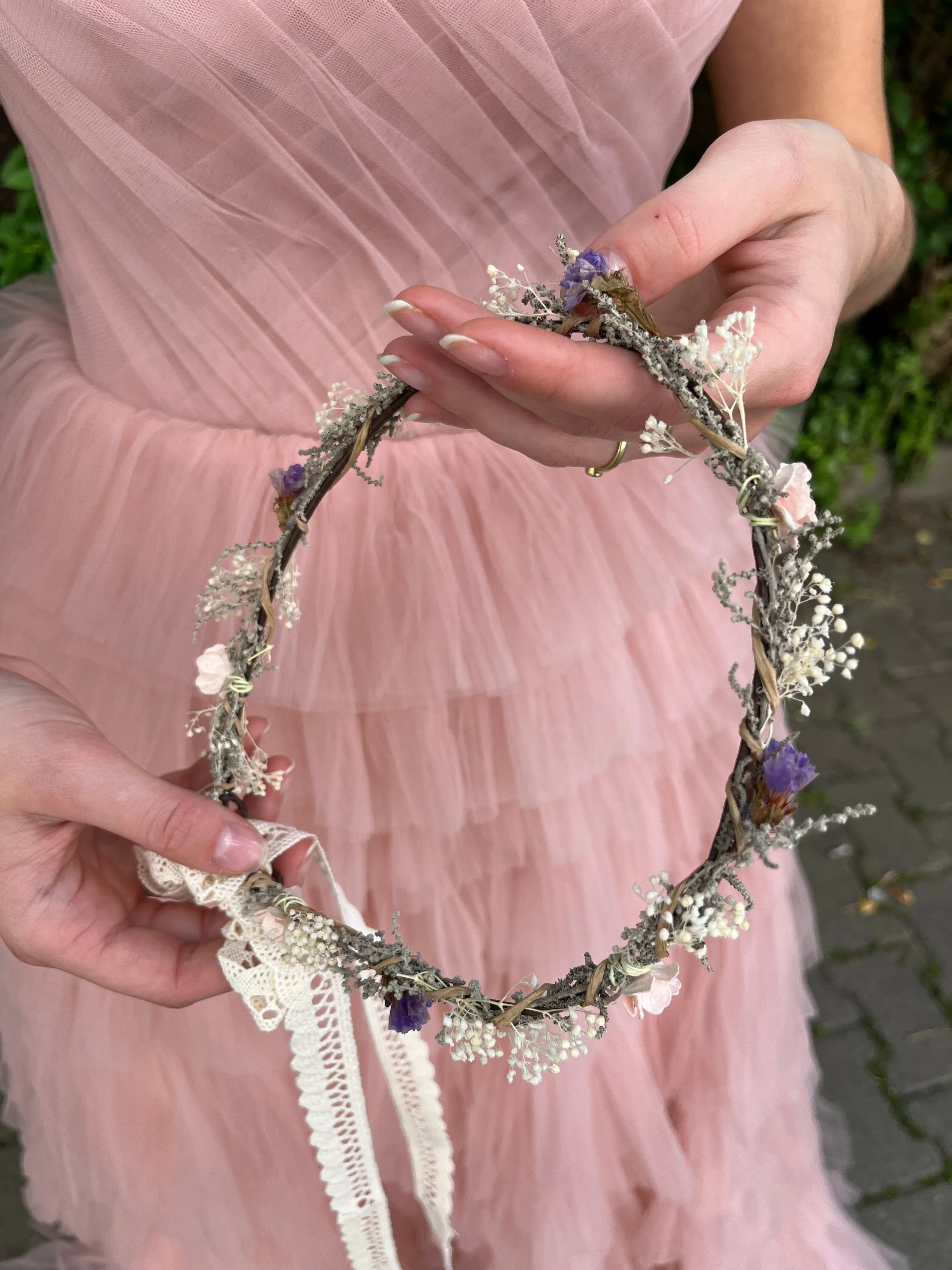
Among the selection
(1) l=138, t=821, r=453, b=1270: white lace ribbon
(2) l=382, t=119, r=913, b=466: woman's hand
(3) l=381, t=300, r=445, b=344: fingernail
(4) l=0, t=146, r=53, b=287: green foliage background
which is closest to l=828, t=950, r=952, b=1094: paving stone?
(1) l=138, t=821, r=453, b=1270: white lace ribbon

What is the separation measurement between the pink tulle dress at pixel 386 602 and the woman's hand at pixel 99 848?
0.10 metres

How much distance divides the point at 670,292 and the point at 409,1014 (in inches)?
21.4

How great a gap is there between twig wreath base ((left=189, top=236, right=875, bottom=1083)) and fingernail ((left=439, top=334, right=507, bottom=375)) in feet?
0.14

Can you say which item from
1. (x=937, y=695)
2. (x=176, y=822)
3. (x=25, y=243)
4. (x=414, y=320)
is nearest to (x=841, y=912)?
(x=937, y=695)

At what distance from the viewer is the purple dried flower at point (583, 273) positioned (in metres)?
0.56

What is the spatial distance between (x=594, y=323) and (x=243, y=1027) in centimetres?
78

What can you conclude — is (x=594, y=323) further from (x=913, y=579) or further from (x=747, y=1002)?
(x=913, y=579)

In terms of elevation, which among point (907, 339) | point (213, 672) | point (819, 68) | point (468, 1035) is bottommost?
point (468, 1035)

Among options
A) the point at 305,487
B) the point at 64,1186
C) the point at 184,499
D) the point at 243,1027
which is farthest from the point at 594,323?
the point at 64,1186

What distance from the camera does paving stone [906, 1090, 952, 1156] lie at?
5.16 ft

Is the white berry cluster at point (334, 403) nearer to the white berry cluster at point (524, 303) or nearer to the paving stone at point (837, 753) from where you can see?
the white berry cluster at point (524, 303)

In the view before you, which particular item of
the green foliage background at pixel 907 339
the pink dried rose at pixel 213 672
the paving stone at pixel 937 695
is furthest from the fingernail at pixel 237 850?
the green foliage background at pixel 907 339

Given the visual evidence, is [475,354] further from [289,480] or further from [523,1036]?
[523,1036]

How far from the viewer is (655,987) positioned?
0.61 meters
